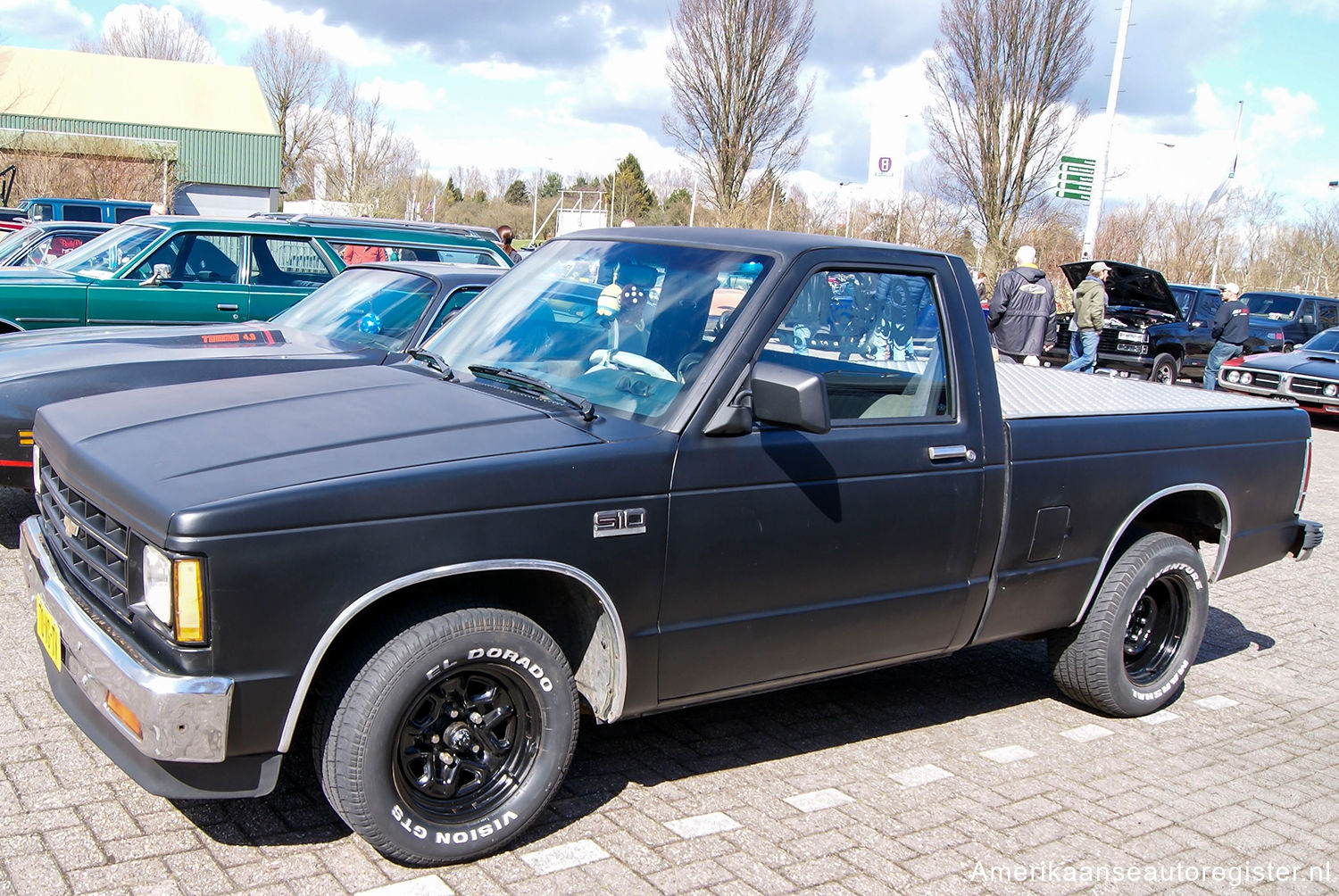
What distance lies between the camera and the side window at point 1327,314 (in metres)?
22.5

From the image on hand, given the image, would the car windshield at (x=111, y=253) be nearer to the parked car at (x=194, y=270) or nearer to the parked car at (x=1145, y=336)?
the parked car at (x=194, y=270)

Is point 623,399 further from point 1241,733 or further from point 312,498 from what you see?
point 1241,733

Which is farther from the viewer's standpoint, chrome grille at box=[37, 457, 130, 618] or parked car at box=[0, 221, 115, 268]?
parked car at box=[0, 221, 115, 268]

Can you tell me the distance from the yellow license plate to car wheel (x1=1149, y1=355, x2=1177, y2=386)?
18276 millimetres

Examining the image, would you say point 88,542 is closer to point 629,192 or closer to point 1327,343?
point 1327,343

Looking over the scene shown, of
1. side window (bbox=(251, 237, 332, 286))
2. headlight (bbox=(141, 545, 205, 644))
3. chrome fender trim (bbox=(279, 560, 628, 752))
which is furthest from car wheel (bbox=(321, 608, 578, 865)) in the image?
side window (bbox=(251, 237, 332, 286))

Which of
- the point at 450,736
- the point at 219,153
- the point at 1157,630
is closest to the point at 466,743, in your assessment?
the point at 450,736

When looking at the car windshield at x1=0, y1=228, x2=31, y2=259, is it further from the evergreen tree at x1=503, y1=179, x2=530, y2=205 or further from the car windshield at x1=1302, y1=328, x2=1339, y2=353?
the evergreen tree at x1=503, y1=179, x2=530, y2=205

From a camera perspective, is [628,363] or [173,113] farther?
[173,113]

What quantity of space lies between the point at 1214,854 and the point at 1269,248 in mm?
45499

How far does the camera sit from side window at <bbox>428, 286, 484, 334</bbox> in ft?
22.3

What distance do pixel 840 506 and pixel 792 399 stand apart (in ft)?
1.92

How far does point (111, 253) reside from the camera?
935 centimetres

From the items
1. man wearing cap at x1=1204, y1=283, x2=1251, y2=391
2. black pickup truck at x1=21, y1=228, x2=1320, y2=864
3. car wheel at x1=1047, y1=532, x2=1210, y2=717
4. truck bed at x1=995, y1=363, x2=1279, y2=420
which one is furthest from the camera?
man wearing cap at x1=1204, y1=283, x2=1251, y2=391
